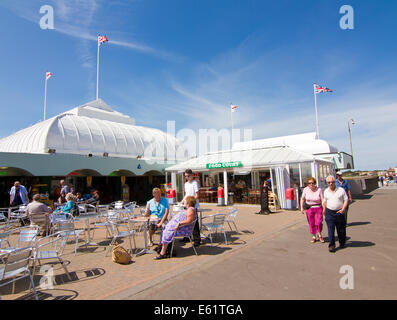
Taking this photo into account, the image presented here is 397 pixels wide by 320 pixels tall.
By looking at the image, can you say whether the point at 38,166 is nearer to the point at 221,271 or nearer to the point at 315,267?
the point at 221,271

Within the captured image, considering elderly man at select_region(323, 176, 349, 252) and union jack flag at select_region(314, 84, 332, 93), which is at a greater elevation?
union jack flag at select_region(314, 84, 332, 93)

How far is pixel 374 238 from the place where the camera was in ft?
20.6

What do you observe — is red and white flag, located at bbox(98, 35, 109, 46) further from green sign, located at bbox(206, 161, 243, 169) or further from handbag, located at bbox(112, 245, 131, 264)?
handbag, located at bbox(112, 245, 131, 264)

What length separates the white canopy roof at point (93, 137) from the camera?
695 inches

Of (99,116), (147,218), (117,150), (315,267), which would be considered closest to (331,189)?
(315,267)

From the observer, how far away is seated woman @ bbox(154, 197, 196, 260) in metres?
5.25

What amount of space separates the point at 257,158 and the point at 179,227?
35.0 feet

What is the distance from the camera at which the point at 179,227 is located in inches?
206

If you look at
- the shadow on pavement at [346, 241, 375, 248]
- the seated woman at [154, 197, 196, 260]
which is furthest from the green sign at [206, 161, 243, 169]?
the seated woman at [154, 197, 196, 260]

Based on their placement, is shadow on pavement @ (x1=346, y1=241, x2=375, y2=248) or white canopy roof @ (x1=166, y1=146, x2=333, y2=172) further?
white canopy roof @ (x1=166, y1=146, x2=333, y2=172)

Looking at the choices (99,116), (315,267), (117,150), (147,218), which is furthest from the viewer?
(99,116)

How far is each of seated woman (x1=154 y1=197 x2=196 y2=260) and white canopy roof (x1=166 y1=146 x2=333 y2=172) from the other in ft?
30.7
